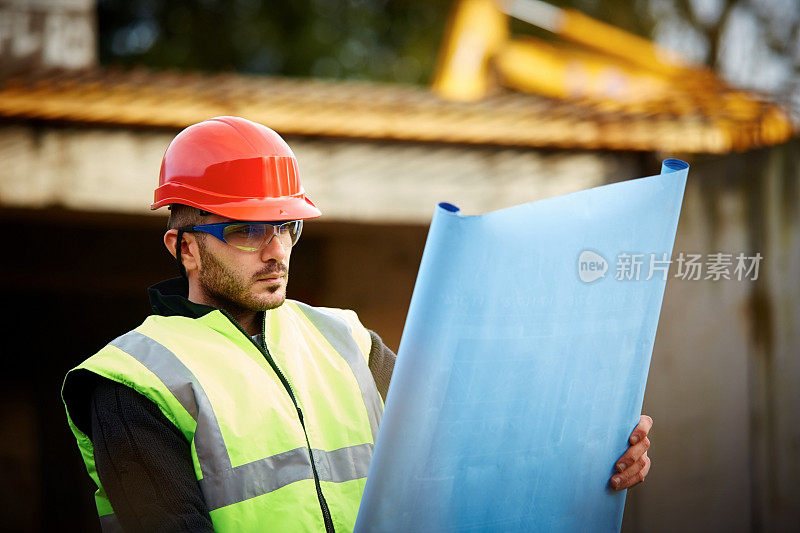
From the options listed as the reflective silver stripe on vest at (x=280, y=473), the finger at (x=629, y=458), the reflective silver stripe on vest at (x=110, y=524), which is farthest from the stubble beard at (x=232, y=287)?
the finger at (x=629, y=458)

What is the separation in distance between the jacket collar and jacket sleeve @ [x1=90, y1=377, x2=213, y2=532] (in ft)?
0.91

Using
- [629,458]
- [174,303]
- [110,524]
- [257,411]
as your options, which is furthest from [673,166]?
[110,524]

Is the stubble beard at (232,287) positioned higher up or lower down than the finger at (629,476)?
higher up

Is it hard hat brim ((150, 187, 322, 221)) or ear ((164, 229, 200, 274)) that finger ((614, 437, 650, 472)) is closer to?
hard hat brim ((150, 187, 322, 221))

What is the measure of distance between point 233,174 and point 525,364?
2.30 ft

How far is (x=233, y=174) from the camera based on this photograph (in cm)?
170

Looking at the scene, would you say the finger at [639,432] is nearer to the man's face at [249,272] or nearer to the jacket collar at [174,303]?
the man's face at [249,272]

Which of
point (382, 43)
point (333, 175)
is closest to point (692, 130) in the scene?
point (333, 175)

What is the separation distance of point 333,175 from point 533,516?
3.34 m

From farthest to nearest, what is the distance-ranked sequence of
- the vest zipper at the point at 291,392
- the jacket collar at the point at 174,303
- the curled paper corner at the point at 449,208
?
the jacket collar at the point at 174,303 → the vest zipper at the point at 291,392 → the curled paper corner at the point at 449,208

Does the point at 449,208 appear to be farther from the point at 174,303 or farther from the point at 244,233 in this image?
the point at 174,303

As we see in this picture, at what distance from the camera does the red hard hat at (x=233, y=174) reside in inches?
65.9

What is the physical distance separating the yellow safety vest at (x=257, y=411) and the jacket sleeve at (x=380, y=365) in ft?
0.26

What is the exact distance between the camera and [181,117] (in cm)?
427
